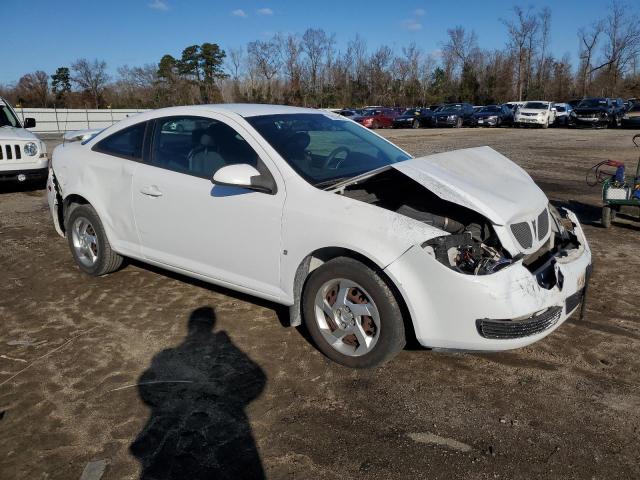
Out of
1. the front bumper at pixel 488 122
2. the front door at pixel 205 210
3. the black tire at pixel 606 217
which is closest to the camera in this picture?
the front door at pixel 205 210

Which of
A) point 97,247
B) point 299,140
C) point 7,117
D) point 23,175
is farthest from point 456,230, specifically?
point 7,117

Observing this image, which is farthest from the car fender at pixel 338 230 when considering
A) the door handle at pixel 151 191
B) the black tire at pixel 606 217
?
the black tire at pixel 606 217

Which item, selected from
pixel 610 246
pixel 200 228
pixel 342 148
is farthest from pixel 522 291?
pixel 610 246

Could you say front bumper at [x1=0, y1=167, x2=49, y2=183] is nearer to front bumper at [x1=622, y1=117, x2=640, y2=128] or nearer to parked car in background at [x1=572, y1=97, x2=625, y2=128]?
parked car in background at [x1=572, y1=97, x2=625, y2=128]

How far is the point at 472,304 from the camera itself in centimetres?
308

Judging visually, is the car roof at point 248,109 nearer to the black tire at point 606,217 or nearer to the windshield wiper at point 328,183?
the windshield wiper at point 328,183

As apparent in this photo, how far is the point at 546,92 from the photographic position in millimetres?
65000

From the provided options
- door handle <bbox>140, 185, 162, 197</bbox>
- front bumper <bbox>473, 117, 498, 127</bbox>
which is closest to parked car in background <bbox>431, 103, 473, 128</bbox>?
front bumper <bbox>473, 117, 498, 127</bbox>

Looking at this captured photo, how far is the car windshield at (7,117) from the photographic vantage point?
412 inches

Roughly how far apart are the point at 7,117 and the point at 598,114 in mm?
29423

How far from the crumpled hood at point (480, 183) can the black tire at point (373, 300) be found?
2.20 ft

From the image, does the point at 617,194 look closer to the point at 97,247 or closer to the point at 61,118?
the point at 97,247

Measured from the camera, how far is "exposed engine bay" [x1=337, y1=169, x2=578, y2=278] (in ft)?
10.7

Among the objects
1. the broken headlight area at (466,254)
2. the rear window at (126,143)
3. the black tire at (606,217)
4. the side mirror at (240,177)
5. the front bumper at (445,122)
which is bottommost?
the black tire at (606,217)
